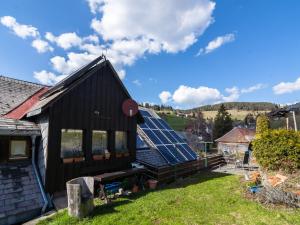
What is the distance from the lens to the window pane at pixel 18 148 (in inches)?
394

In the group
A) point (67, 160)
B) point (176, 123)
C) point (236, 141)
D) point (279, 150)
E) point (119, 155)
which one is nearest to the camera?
point (67, 160)

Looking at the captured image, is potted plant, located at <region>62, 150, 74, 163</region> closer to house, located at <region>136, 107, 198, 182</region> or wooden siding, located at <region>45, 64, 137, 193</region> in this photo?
wooden siding, located at <region>45, 64, 137, 193</region>

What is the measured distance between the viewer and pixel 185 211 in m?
9.36

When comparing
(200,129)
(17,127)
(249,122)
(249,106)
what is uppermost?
(249,106)

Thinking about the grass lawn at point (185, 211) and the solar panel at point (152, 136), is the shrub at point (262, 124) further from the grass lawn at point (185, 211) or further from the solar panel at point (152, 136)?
the solar panel at point (152, 136)

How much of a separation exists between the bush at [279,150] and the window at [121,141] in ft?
25.1

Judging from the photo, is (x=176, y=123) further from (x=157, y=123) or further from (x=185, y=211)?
(x=185, y=211)

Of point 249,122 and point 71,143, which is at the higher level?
point 249,122

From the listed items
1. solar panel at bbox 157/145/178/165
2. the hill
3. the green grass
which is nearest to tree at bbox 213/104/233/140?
the green grass

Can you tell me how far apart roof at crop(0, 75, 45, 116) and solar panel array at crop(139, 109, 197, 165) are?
26.0 ft

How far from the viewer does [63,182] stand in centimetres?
1088

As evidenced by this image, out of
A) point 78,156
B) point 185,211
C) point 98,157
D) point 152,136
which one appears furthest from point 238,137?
point 78,156

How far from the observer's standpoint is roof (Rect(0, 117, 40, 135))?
931 centimetres

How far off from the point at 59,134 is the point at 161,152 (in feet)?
27.8
